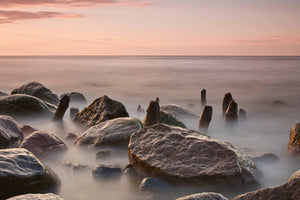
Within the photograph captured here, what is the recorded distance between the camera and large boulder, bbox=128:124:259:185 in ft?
17.2

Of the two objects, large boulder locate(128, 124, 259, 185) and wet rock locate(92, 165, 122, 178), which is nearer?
large boulder locate(128, 124, 259, 185)

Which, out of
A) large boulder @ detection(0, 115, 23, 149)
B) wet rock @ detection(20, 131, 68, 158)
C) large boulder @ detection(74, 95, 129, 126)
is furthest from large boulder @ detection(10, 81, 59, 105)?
wet rock @ detection(20, 131, 68, 158)

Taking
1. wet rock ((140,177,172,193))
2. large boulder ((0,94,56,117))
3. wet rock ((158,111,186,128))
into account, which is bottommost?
wet rock ((140,177,172,193))

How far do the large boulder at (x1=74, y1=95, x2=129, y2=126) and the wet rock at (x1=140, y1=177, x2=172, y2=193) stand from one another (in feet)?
12.8

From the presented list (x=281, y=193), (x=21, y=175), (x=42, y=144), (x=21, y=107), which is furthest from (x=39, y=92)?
(x=281, y=193)

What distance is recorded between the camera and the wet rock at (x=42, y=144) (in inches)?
257

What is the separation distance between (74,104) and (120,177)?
999 cm

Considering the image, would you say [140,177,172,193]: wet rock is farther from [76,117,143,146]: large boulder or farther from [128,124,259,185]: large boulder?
[76,117,143,146]: large boulder

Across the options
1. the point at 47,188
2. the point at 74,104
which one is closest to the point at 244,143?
the point at 47,188

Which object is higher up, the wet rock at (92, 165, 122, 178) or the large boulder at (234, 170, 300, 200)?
the large boulder at (234, 170, 300, 200)

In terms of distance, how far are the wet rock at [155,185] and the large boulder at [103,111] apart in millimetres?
3893

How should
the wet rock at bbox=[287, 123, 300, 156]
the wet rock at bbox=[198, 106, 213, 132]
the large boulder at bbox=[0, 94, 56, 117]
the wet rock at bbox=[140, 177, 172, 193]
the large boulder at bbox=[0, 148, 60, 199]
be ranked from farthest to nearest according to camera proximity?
the large boulder at bbox=[0, 94, 56, 117] < the wet rock at bbox=[198, 106, 213, 132] < the wet rock at bbox=[287, 123, 300, 156] < the wet rock at bbox=[140, 177, 172, 193] < the large boulder at bbox=[0, 148, 60, 199]

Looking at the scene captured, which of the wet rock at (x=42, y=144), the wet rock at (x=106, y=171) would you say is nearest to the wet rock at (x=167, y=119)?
the wet rock at (x=42, y=144)

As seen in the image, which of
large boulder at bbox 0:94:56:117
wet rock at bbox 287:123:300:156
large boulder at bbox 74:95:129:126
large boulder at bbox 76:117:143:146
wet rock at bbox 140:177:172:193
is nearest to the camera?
wet rock at bbox 140:177:172:193
